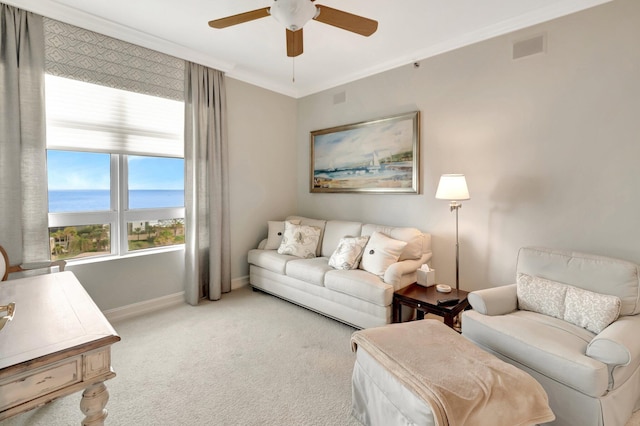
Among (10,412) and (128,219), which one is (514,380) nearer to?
Answer: (10,412)

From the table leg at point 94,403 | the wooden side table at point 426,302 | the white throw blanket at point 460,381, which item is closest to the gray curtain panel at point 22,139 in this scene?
the table leg at point 94,403

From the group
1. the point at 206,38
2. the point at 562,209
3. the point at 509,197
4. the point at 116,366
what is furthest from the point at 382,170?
the point at 116,366

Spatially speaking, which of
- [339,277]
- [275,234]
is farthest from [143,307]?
[339,277]

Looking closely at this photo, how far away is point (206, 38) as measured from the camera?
3084 mm

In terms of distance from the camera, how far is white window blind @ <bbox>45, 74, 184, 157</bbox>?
8.94ft

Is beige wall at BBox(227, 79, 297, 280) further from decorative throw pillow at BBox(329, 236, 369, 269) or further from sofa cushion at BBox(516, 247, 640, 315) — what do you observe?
sofa cushion at BBox(516, 247, 640, 315)

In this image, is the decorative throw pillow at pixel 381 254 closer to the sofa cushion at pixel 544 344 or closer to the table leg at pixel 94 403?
the sofa cushion at pixel 544 344

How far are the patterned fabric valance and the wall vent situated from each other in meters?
3.43

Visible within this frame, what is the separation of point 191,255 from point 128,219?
76cm

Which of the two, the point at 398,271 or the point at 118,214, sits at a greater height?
the point at 118,214

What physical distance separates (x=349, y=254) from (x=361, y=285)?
491 millimetres

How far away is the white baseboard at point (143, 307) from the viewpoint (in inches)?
121

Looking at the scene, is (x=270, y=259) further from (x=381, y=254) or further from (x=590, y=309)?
(x=590, y=309)

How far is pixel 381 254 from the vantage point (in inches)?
119
